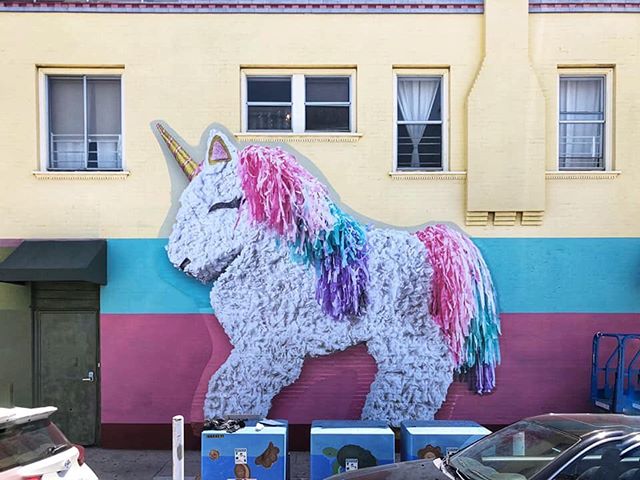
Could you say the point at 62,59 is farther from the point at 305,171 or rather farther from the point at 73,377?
the point at 73,377

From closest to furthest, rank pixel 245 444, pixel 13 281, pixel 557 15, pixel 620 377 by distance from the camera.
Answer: pixel 245 444 → pixel 620 377 → pixel 13 281 → pixel 557 15

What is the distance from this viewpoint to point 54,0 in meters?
8.10

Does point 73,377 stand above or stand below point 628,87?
below

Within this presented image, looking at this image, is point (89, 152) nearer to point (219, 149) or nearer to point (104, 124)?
point (104, 124)

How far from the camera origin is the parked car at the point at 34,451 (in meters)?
4.26

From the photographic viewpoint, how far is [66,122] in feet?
27.9

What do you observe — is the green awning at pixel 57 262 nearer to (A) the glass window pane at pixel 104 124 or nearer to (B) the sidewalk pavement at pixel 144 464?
(A) the glass window pane at pixel 104 124

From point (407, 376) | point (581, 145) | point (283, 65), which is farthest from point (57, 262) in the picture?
point (581, 145)

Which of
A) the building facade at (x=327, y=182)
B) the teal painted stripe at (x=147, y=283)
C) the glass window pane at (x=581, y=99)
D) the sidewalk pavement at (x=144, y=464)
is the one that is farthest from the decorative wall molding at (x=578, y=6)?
the sidewalk pavement at (x=144, y=464)

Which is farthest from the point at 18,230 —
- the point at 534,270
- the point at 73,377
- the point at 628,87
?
the point at 628,87

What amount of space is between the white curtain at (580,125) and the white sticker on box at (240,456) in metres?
6.46

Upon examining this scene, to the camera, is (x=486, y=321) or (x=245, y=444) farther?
(x=486, y=321)

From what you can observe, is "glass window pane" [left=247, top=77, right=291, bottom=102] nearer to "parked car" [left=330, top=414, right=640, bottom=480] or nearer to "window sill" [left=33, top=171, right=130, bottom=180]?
"window sill" [left=33, top=171, right=130, bottom=180]

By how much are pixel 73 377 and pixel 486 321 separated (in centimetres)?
642
